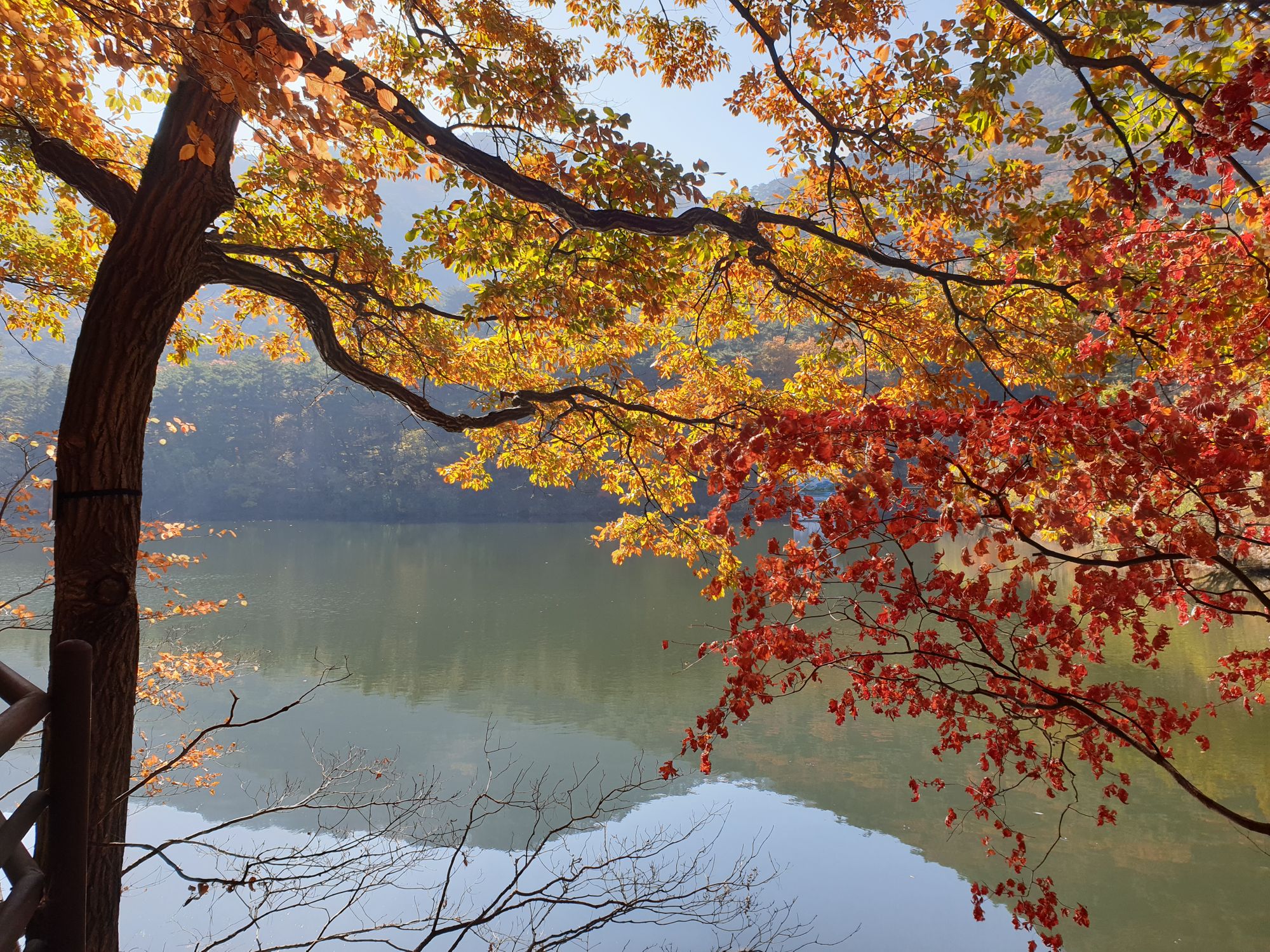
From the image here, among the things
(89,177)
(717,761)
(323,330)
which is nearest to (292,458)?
(717,761)

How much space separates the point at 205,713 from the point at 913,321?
299 inches

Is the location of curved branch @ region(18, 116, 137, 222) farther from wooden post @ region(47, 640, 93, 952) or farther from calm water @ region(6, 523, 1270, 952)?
calm water @ region(6, 523, 1270, 952)

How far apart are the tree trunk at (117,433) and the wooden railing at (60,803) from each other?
Answer: 1041 millimetres

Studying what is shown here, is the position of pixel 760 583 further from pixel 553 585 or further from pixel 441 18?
pixel 553 585

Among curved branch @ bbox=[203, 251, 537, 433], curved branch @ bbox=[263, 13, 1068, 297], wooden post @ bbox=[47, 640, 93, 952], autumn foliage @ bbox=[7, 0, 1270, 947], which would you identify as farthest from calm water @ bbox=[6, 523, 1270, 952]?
wooden post @ bbox=[47, 640, 93, 952]

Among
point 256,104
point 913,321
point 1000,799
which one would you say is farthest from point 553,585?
point 256,104

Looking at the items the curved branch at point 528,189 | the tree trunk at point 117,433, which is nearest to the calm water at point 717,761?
the curved branch at point 528,189

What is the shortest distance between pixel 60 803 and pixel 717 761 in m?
6.05

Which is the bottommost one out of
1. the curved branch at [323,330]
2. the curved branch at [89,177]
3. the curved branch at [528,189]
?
the curved branch at [323,330]

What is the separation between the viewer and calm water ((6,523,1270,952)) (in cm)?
428

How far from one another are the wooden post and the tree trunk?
3.39ft

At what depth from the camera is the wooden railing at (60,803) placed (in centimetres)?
100

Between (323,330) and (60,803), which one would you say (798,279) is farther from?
(60,803)

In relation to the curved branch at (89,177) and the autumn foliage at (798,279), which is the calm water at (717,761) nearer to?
the autumn foliage at (798,279)
